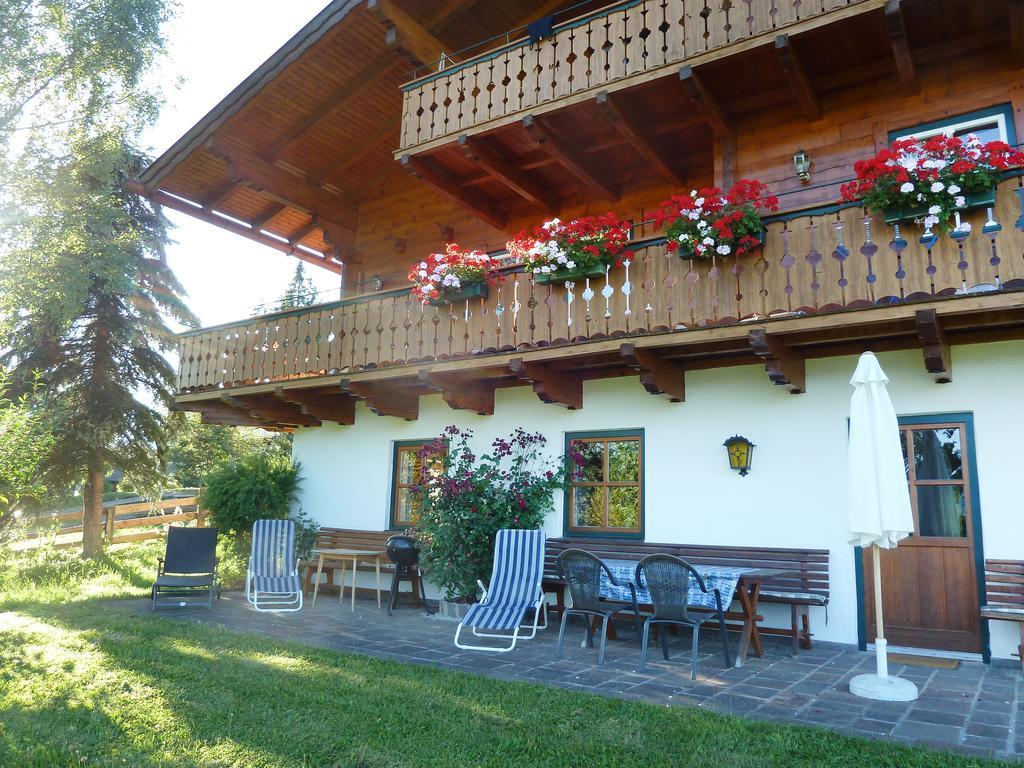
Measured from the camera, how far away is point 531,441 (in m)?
9.55

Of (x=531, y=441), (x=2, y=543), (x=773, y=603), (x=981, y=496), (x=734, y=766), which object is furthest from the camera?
(x=2, y=543)

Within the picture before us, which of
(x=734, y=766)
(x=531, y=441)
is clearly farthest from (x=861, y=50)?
(x=734, y=766)

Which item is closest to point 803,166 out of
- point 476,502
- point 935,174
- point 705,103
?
point 705,103

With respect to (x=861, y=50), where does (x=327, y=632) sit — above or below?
below

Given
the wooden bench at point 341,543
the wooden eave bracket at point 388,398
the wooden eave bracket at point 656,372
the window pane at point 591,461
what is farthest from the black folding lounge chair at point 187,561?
the wooden eave bracket at point 656,372

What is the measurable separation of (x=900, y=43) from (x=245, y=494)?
10.3m

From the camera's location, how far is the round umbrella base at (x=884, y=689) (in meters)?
5.17

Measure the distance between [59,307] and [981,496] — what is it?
13425 millimetres

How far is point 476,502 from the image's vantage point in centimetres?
892

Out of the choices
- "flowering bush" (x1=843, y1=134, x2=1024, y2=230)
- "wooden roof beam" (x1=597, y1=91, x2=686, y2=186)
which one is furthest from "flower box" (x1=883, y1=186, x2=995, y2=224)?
"wooden roof beam" (x1=597, y1=91, x2=686, y2=186)

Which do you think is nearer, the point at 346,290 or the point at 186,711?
the point at 186,711

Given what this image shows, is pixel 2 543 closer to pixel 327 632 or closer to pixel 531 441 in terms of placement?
pixel 327 632

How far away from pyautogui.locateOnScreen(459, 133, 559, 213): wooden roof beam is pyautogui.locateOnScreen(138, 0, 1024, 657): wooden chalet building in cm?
4

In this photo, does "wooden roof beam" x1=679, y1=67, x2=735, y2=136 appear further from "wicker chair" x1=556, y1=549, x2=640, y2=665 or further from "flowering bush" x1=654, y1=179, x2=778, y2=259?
"wicker chair" x1=556, y1=549, x2=640, y2=665
